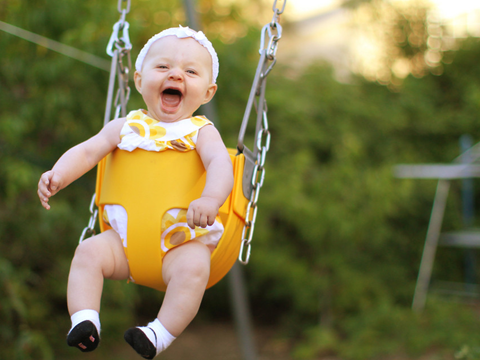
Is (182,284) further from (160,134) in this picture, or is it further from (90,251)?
(160,134)

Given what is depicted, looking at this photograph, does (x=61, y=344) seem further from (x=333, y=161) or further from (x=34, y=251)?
(x=333, y=161)

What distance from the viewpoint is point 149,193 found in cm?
123

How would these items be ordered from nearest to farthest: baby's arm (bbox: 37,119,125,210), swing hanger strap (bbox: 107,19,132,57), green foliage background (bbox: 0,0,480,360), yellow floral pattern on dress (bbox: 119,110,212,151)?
baby's arm (bbox: 37,119,125,210) < yellow floral pattern on dress (bbox: 119,110,212,151) < swing hanger strap (bbox: 107,19,132,57) < green foliage background (bbox: 0,0,480,360)

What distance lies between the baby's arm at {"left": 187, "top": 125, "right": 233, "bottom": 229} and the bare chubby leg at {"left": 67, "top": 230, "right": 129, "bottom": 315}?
310 mm

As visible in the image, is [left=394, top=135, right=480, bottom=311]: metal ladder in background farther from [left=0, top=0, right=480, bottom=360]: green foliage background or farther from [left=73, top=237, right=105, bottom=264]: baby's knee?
[left=73, top=237, right=105, bottom=264]: baby's knee

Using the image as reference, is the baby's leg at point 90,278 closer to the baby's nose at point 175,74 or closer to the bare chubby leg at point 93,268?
the bare chubby leg at point 93,268

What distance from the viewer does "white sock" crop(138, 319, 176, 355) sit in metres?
1.08

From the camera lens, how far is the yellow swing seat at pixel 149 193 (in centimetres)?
122

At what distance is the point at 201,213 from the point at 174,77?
0.38m

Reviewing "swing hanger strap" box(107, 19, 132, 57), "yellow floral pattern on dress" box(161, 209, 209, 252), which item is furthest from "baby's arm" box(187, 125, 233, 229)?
"swing hanger strap" box(107, 19, 132, 57)

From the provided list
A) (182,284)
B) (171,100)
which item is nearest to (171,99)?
(171,100)

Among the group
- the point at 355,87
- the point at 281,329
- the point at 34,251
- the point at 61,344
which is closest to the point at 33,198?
the point at 34,251

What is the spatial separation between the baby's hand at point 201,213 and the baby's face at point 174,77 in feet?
1.06

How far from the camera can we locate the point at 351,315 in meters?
5.29
